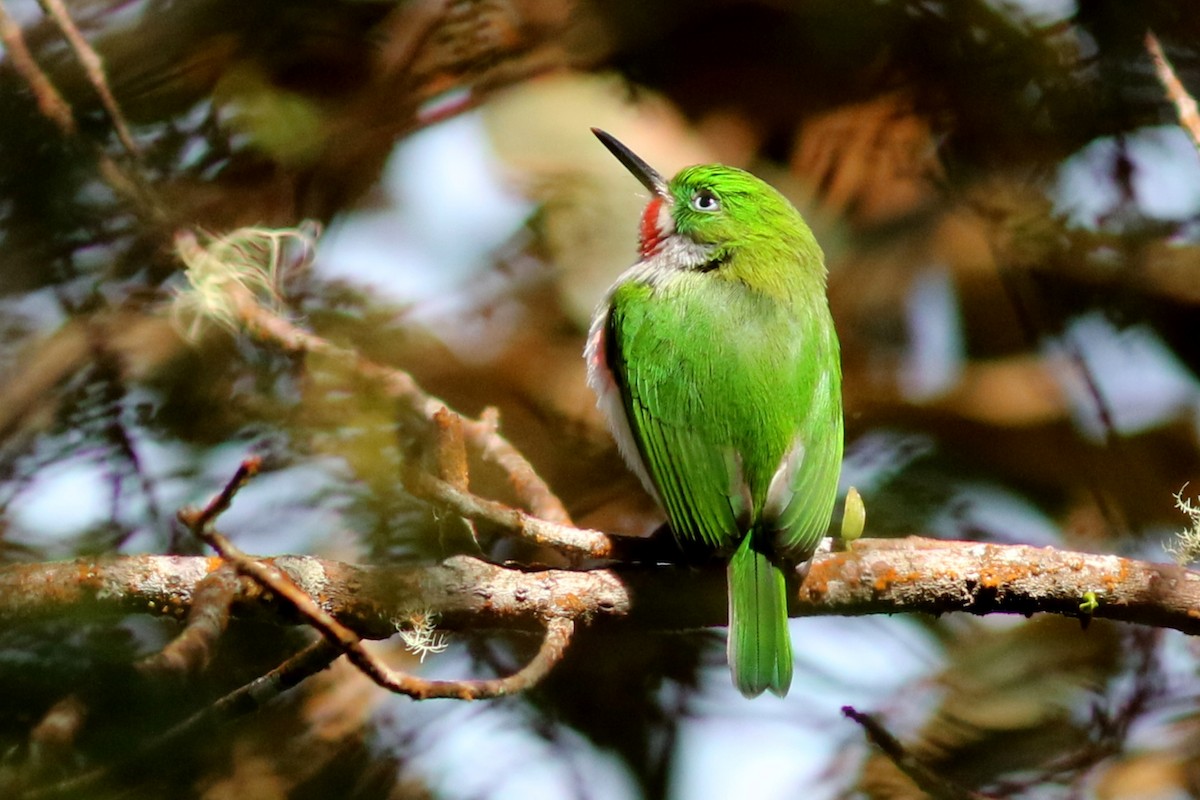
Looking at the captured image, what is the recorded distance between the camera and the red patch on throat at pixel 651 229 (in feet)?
12.8

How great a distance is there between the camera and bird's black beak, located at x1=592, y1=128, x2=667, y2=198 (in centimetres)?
390

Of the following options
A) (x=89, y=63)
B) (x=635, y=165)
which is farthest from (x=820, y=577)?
(x=89, y=63)

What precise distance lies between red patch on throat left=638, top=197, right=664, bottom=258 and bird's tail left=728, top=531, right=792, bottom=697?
57.6 inches

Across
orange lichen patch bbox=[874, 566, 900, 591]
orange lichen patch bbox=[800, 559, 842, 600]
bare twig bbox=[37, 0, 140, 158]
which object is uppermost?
bare twig bbox=[37, 0, 140, 158]

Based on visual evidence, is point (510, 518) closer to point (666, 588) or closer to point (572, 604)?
point (572, 604)

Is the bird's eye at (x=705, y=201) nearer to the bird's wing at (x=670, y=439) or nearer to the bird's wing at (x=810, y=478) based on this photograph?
the bird's wing at (x=670, y=439)

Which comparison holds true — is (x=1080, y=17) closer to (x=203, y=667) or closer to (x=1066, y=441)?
(x=1066, y=441)

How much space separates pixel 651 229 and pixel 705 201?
21 centimetres

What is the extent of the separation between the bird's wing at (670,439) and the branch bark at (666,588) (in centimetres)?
13

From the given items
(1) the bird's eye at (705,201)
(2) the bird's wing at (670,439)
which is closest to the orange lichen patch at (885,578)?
(2) the bird's wing at (670,439)

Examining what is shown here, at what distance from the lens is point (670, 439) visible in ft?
10.2

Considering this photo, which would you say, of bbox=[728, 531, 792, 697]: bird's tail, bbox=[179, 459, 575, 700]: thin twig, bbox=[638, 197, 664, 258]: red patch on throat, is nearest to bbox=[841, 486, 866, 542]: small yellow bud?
bbox=[728, 531, 792, 697]: bird's tail

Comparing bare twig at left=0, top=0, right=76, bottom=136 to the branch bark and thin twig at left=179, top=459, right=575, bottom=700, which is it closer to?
the branch bark

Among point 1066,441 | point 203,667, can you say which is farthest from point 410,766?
point 1066,441
